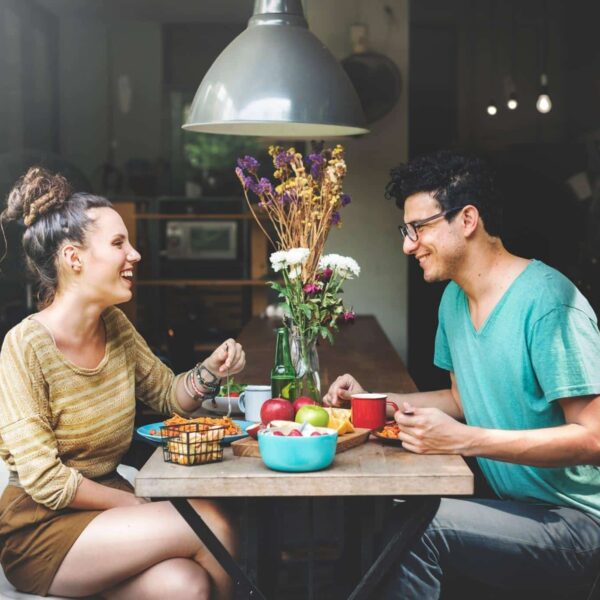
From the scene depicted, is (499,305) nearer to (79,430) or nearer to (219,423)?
(219,423)

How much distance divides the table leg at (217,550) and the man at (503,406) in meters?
0.30

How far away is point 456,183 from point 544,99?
163 inches

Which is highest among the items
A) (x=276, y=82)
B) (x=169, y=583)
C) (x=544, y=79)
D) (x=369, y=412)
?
(x=544, y=79)

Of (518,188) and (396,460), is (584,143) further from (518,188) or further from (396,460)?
(396,460)

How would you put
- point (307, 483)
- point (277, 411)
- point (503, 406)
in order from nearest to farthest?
point (307, 483)
point (277, 411)
point (503, 406)

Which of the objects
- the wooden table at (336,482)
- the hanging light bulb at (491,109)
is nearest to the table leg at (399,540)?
the wooden table at (336,482)

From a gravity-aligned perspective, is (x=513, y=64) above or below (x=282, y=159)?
above

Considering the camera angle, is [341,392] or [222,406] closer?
[341,392]

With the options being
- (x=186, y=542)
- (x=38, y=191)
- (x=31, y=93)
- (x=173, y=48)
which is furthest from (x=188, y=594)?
(x=173, y=48)

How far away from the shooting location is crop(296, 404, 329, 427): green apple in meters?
2.10

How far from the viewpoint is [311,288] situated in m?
2.38

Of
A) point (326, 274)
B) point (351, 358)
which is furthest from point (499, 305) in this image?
point (351, 358)

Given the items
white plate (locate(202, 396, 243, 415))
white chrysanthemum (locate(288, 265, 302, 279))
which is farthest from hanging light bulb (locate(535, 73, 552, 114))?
white chrysanthemum (locate(288, 265, 302, 279))

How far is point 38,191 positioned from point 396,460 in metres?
1.02
